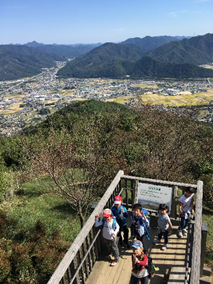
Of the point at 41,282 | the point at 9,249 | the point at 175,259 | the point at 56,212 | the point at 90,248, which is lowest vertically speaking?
the point at 56,212

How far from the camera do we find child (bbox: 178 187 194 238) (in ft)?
14.8

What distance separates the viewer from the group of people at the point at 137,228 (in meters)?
3.31

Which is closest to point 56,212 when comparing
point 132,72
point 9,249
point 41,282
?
point 9,249

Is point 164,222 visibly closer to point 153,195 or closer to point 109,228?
point 153,195

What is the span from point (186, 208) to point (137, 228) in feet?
4.06

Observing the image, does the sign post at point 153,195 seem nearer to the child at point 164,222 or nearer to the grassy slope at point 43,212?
the child at point 164,222

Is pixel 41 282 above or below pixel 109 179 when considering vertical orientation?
below

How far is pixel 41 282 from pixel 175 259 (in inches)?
120

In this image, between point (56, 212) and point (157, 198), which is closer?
point (157, 198)

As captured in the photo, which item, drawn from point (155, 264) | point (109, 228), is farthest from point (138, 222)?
point (155, 264)

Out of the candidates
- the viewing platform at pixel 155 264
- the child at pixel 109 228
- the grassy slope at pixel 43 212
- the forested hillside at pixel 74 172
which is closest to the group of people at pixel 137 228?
the child at pixel 109 228

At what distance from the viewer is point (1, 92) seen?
150m

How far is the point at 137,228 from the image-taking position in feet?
13.1

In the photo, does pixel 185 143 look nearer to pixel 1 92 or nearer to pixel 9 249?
pixel 9 249
